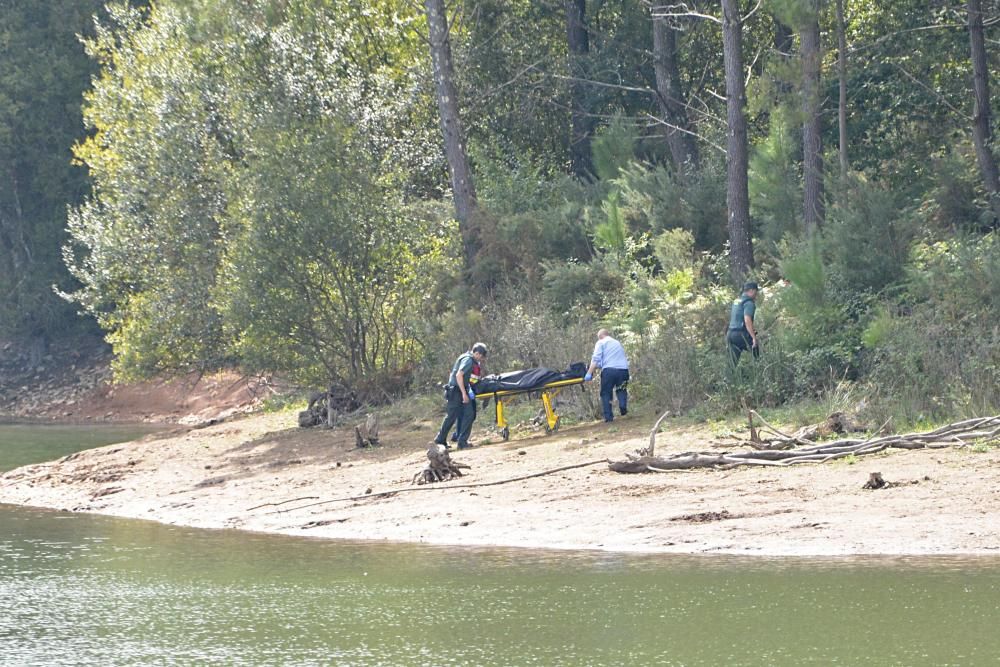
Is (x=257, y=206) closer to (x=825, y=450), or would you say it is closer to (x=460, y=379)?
(x=460, y=379)

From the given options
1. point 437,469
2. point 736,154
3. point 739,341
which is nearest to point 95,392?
point 736,154

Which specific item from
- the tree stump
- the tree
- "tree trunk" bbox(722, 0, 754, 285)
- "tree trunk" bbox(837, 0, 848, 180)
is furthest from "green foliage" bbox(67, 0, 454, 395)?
the tree stump

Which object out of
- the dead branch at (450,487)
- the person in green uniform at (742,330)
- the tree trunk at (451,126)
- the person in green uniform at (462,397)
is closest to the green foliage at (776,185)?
the tree trunk at (451,126)

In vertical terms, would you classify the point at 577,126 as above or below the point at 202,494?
above

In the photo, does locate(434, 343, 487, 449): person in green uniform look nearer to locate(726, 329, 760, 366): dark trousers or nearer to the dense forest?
the dense forest

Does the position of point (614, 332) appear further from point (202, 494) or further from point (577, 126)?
point (577, 126)

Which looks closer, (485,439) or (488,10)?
(485,439)

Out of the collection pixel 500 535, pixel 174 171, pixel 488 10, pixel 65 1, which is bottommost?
pixel 500 535

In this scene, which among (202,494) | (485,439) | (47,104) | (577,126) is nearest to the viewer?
(202,494)

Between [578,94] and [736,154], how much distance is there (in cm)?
1135

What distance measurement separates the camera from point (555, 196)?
106 ft

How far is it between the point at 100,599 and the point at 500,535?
158 inches

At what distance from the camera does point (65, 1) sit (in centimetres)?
4884

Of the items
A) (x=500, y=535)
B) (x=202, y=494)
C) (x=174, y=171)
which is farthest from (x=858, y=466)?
(x=174, y=171)
